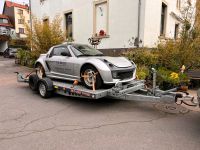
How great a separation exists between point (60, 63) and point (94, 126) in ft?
10.5

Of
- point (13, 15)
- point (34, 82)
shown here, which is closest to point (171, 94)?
point (34, 82)

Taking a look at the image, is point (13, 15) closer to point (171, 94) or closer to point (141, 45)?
point (141, 45)

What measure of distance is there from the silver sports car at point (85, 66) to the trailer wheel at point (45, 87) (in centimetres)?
59

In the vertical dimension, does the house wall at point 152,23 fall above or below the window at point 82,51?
above

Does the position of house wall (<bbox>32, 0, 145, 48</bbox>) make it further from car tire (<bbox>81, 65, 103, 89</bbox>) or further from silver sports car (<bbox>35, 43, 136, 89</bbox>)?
car tire (<bbox>81, 65, 103, 89</bbox>)

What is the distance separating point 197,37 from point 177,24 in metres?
8.04

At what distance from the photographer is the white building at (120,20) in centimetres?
1116

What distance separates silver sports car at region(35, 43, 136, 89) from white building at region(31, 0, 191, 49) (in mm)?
5010

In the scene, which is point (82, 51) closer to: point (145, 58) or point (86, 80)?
point (86, 80)

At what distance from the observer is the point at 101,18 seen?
13.2 metres

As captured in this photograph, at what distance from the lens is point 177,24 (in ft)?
54.5

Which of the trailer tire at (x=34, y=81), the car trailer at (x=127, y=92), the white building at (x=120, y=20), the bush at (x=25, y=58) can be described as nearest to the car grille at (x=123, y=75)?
the car trailer at (x=127, y=92)

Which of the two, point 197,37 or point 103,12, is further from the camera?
point 103,12

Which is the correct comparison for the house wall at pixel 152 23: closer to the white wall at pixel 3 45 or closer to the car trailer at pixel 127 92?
the car trailer at pixel 127 92
